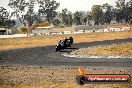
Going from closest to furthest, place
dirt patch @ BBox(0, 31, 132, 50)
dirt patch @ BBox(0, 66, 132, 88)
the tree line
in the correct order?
dirt patch @ BBox(0, 66, 132, 88) < dirt patch @ BBox(0, 31, 132, 50) < the tree line

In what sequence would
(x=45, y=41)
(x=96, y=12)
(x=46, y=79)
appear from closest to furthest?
(x=46, y=79)
(x=45, y=41)
(x=96, y=12)

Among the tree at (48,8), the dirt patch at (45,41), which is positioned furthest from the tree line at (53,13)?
the dirt patch at (45,41)

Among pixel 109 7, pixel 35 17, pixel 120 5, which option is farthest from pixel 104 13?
pixel 35 17

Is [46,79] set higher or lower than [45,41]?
lower

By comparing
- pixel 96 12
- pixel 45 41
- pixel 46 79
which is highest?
pixel 96 12

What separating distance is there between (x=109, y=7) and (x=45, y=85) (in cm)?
14248

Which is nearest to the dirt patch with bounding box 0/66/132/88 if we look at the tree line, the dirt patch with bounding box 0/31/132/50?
the dirt patch with bounding box 0/31/132/50

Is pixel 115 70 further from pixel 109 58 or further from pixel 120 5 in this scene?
pixel 120 5

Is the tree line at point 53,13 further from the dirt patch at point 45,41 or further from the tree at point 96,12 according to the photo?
the dirt patch at point 45,41

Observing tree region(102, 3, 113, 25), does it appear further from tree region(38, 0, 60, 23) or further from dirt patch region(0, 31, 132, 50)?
dirt patch region(0, 31, 132, 50)

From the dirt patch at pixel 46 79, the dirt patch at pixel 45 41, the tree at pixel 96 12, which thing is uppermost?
the tree at pixel 96 12

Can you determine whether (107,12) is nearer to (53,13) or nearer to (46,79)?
(53,13)

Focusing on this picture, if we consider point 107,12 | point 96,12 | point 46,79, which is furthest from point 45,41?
point 107,12

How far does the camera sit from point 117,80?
925cm
